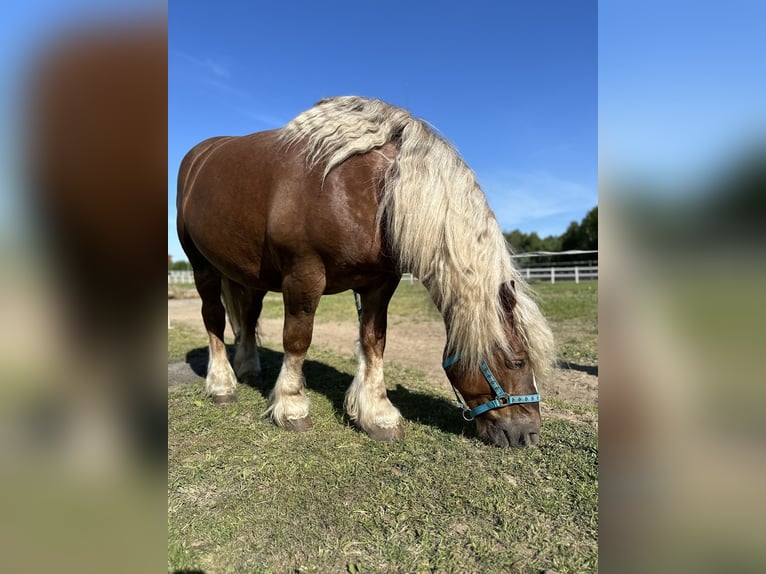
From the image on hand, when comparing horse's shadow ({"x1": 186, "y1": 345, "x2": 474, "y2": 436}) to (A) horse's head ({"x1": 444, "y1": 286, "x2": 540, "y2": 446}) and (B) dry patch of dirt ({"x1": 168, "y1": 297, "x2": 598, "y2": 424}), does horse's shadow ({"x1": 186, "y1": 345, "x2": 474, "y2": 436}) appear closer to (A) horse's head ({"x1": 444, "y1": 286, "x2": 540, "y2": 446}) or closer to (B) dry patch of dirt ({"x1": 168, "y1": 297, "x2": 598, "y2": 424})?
(A) horse's head ({"x1": 444, "y1": 286, "x2": 540, "y2": 446})

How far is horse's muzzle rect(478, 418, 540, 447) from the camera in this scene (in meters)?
2.53

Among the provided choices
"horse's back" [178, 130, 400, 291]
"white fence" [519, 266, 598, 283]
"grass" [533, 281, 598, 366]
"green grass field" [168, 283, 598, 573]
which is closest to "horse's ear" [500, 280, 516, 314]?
"grass" [533, 281, 598, 366]

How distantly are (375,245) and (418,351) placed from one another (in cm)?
385

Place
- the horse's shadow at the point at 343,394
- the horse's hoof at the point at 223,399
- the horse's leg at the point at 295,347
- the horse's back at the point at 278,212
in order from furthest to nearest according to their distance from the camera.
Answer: the horse's hoof at the point at 223,399 → the horse's shadow at the point at 343,394 → the horse's leg at the point at 295,347 → the horse's back at the point at 278,212

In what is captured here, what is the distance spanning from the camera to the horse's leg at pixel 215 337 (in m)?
3.73

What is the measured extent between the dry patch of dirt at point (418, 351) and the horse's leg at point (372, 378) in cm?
112

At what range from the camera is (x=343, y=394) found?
400cm

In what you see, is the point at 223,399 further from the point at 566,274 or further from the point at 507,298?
the point at 566,274

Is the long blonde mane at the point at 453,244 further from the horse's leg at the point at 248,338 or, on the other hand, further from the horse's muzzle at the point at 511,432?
the horse's leg at the point at 248,338

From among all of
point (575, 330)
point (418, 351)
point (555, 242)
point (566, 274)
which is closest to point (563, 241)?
point (555, 242)
